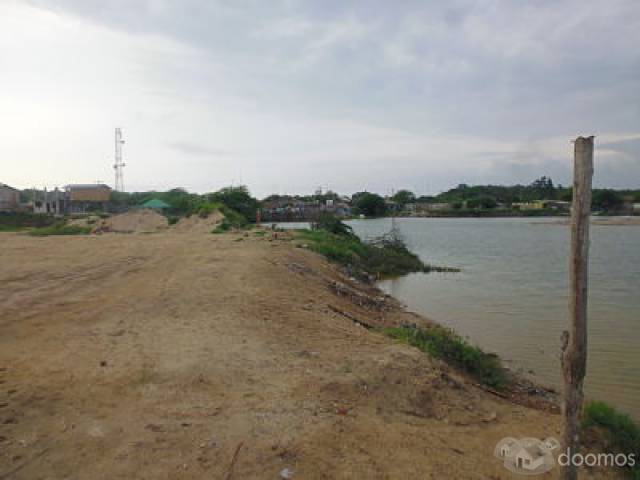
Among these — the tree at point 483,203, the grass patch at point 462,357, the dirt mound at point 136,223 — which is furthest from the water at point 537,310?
the tree at point 483,203

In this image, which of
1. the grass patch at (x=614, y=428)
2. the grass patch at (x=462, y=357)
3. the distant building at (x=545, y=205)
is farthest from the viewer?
the distant building at (x=545, y=205)

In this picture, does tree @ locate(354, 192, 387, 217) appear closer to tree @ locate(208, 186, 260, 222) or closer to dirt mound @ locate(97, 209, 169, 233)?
tree @ locate(208, 186, 260, 222)

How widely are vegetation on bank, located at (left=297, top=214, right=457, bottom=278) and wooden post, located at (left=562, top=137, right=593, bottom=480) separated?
14.8 meters

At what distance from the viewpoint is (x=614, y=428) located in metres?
5.54

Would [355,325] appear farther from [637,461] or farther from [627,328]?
[627,328]

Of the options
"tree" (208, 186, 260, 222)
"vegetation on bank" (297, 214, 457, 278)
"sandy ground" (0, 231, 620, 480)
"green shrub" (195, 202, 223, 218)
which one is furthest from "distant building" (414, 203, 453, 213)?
"sandy ground" (0, 231, 620, 480)

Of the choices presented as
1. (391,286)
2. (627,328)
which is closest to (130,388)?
(627,328)

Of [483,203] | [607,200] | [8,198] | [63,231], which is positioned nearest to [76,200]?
[8,198]

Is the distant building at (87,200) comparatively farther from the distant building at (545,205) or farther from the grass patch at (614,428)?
the distant building at (545,205)

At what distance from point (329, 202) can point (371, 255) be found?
7495 centimetres

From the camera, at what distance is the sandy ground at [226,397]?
4.23 metres

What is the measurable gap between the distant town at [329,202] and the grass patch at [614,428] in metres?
Answer: 33.6

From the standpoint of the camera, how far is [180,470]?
13.2ft

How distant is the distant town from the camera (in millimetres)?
50875
